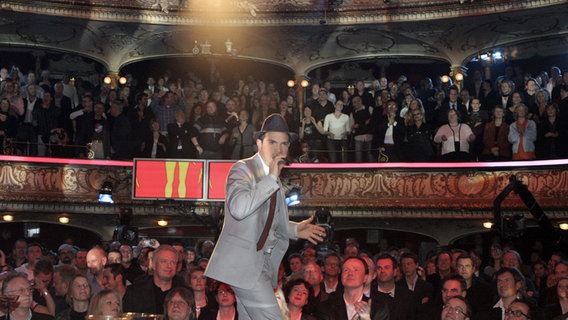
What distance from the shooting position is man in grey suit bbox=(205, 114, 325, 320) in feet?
17.1

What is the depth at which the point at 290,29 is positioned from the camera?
72.2 feet

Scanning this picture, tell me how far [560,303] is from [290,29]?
1464cm

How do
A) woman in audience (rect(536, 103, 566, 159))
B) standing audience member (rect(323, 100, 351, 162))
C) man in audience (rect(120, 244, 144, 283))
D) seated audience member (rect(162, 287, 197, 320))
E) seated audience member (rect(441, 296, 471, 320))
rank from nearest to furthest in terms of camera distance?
seated audience member (rect(162, 287, 197, 320)) → seated audience member (rect(441, 296, 471, 320)) → man in audience (rect(120, 244, 144, 283)) → woman in audience (rect(536, 103, 566, 159)) → standing audience member (rect(323, 100, 351, 162))

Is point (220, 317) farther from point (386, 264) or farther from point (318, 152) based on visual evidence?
point (318, 152)

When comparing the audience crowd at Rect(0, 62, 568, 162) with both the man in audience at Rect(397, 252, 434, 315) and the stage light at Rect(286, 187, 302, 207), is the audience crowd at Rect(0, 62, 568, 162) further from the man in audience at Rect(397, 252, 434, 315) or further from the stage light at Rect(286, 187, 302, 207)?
the man in audience at Rect(397, 252, 434, 315)

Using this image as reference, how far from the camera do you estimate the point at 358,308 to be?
6.45m

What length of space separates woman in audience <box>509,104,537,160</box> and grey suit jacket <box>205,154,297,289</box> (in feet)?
36.0

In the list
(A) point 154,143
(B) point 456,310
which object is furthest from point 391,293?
(A) point 154,143

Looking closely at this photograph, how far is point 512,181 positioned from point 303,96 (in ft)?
33.2

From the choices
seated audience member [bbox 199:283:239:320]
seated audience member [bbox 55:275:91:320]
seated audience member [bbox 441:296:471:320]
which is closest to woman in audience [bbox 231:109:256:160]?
seated audience member [bbox 199:283:239:320]

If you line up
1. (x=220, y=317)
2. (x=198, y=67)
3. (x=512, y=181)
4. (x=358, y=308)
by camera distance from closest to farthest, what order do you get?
(x=358, y=308), (x=220, y=317), (x=512, y=181), (x=198, y=67)

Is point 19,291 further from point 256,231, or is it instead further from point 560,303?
point 560,303

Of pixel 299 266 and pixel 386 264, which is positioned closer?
pixel 386 264

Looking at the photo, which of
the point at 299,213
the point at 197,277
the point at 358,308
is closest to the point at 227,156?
the point at 299,213
